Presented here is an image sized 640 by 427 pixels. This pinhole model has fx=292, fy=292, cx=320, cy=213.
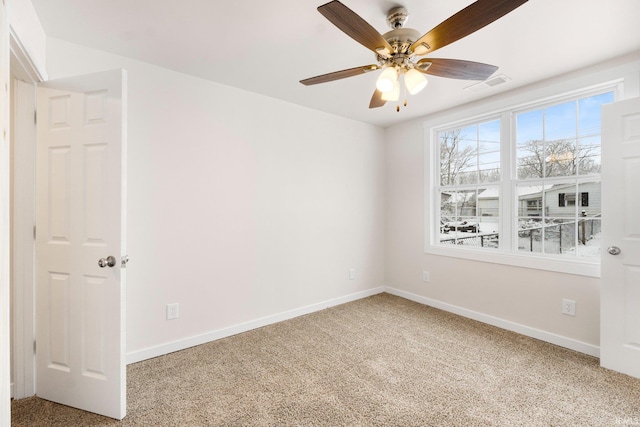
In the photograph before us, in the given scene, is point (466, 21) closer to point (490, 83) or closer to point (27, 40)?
point (490, 83)

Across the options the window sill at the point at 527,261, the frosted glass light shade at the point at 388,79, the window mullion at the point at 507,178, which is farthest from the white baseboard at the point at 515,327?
the frosted glass light shade at the point at 388,79

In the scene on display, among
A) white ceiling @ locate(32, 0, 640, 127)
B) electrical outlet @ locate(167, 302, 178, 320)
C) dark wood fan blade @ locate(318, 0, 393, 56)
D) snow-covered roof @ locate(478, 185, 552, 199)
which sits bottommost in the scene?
electrical outlet @ locate(167, 302, 178, 320)

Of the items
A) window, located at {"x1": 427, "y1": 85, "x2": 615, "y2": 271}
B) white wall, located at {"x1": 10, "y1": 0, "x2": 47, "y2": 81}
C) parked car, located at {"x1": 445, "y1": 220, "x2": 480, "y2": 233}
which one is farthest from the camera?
parked car, located at {"x1": 445, "y1": 220, "x2": 480, "y2": 233}

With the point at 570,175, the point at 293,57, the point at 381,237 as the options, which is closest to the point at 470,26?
the point at 293,57

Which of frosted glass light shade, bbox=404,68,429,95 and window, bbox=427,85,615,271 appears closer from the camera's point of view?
frosted glass light shade, bbox=404,68,429,95

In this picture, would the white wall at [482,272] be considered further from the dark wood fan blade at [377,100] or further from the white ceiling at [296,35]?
the dark wood fan blade at [377,100]

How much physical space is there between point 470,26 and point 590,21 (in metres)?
1.20

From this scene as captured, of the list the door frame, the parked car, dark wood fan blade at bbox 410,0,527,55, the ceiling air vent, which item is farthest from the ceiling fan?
the parked car

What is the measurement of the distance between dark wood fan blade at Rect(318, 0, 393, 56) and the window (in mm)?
2223

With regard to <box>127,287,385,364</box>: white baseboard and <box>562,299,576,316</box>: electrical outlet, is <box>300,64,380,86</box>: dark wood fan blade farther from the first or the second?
<box>562,299,576,316</box>: electrical outlet

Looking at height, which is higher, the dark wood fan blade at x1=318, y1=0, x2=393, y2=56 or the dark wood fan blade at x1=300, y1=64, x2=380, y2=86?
the dark wood fan blade at x1=318, y1=0, x2=393, y2=56

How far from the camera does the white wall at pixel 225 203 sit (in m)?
2.41

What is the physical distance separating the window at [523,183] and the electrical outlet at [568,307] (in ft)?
1.21

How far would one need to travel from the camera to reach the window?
264cm
